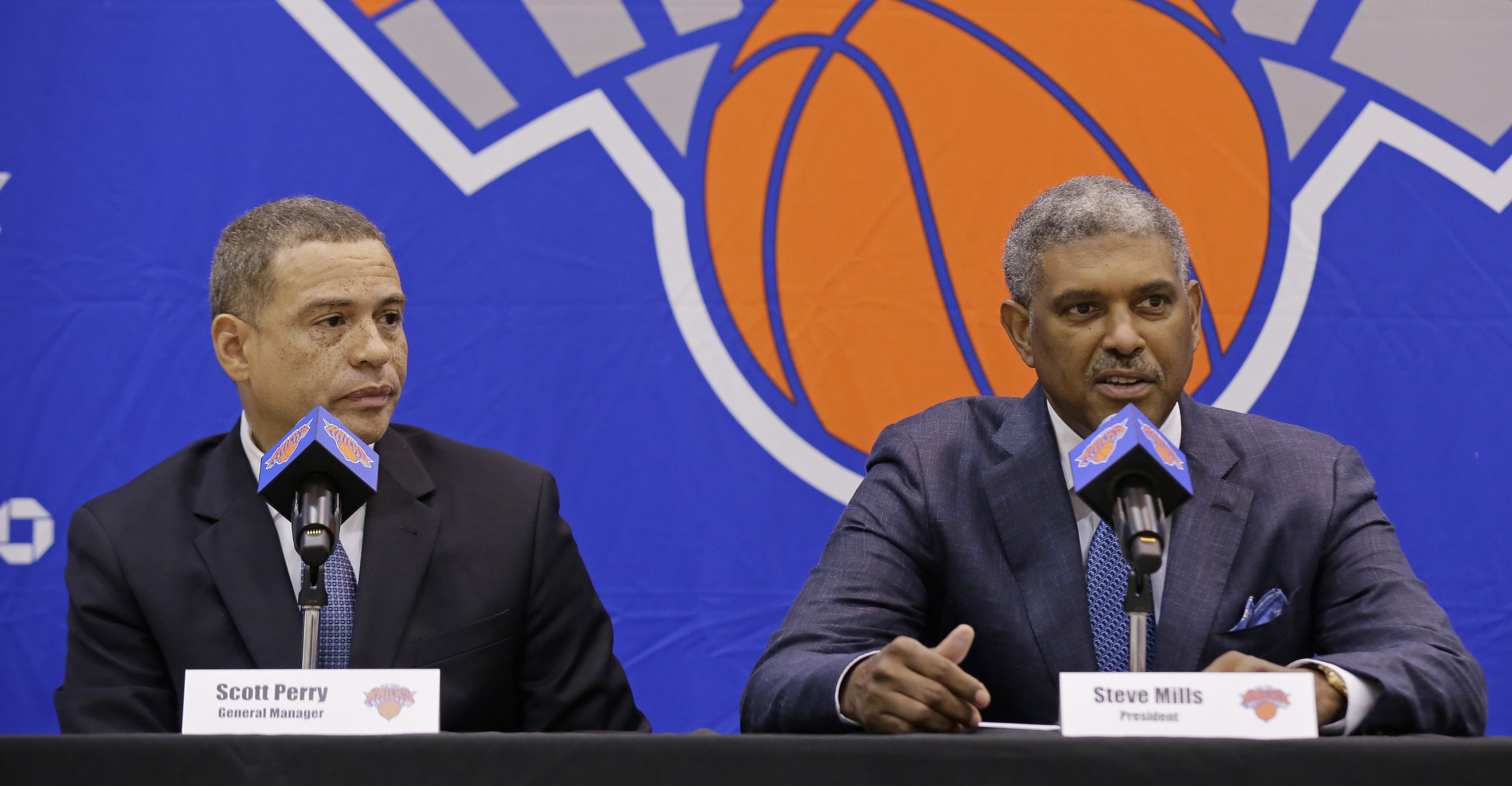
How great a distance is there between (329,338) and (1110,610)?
4.30 ft

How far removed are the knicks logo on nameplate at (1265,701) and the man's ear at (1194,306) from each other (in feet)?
2.63

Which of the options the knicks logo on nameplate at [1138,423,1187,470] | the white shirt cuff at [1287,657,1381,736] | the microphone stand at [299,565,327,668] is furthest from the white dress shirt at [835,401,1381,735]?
the microphone stand at [299,565,327,668]

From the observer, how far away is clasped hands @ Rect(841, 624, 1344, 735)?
4.35ft

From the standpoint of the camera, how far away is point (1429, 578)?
8.68 feet

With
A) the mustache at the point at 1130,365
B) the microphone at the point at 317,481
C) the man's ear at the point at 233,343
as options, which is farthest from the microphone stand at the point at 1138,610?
the man's ear at the point at 233,343

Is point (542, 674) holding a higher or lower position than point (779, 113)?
lower

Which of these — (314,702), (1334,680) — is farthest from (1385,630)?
→ (314,702)

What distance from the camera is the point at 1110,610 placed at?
1.79 meters

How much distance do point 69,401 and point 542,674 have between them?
1432 mm

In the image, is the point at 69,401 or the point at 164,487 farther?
the point at 69,401

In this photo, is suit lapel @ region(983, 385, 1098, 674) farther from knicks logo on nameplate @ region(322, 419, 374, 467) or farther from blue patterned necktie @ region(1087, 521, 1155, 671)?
knicks logo on nameplate @ region(322, 419, 374, 467)

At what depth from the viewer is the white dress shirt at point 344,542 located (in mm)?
1927

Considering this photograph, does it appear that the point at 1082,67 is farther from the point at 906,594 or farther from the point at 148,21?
the point at 148,21

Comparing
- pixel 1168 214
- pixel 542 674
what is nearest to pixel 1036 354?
pixel 1168 214
